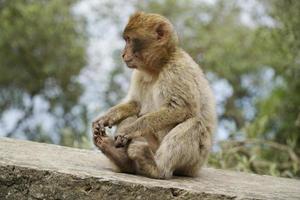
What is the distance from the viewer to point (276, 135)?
12.0 meters

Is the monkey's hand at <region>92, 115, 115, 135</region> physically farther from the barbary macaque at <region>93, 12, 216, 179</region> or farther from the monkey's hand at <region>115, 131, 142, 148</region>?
the monkey's hand at <region>115, 131, 142, 148</region>

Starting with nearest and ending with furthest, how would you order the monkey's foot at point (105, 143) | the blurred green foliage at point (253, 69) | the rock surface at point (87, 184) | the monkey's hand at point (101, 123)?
the rock surface at point (87, 184), the monkey's foot at point (105, 143), the monkey's hand at point (101, 123), the blurred green foliage at point (253, 69)

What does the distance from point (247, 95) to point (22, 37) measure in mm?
5037

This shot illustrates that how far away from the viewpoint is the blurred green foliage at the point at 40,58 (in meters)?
15.9

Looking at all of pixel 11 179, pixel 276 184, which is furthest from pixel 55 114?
pixel 11 179

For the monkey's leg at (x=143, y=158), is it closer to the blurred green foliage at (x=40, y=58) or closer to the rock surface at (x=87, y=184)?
the rock surface at (x=87, y=184)

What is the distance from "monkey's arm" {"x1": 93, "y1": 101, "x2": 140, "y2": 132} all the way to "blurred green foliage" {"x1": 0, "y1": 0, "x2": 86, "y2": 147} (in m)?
9.21

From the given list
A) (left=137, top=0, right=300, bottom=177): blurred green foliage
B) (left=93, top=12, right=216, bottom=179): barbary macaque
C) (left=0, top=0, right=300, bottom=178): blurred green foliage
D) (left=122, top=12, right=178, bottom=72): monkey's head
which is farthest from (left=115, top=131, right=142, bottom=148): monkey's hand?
(left=0, top=0, right=300, bottom=178): blurred green foliage

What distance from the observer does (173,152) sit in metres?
5.83

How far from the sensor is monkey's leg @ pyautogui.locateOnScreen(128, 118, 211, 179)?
18.9ft

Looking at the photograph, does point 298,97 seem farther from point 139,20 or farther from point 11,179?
point 11,179

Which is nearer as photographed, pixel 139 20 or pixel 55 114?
pixel 139 20

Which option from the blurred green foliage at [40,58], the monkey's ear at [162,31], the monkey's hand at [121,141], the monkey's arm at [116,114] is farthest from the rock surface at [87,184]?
the blurred green foliage at [40,58]

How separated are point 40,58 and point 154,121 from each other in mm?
10809
